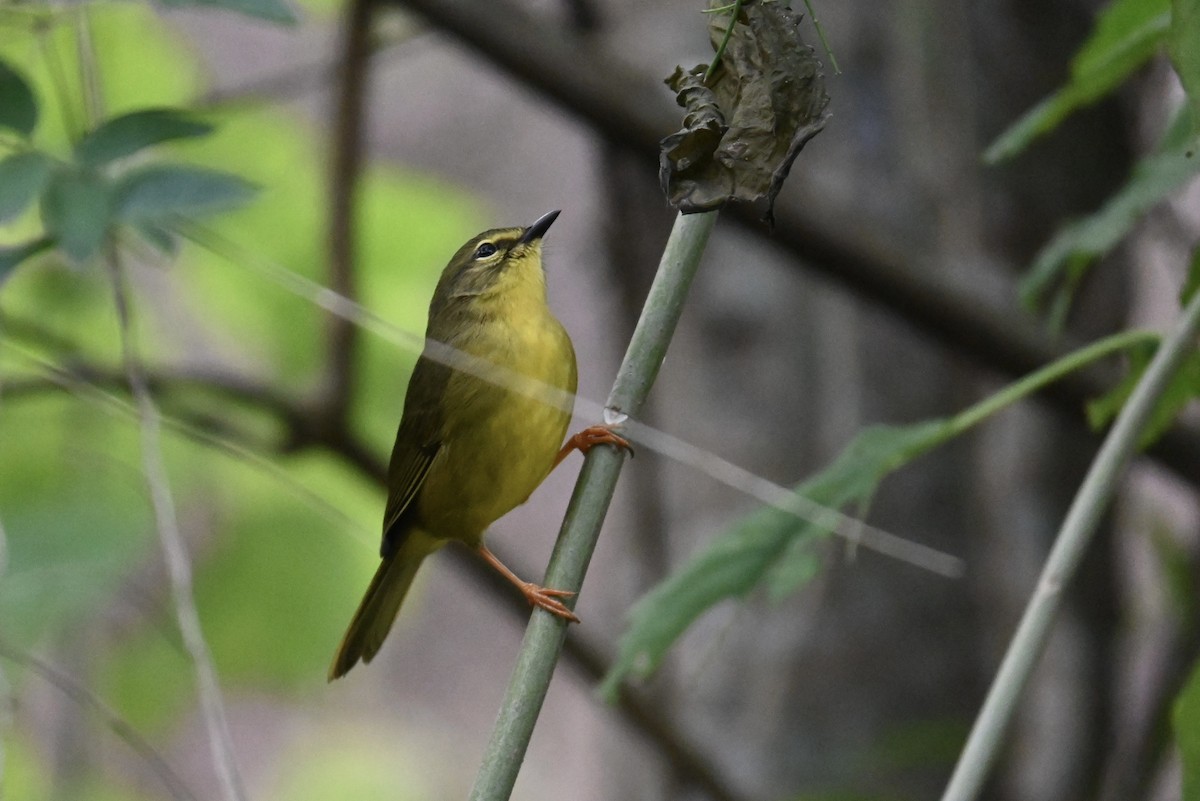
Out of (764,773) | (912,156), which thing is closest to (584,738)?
(764,773)

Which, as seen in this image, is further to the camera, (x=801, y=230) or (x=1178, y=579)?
(x=1178, y=579)

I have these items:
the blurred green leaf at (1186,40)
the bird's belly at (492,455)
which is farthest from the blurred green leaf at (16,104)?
the blurred green leaf at (1186,40)

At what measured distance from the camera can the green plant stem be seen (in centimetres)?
136

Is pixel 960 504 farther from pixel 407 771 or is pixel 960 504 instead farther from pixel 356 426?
pixel 407 771

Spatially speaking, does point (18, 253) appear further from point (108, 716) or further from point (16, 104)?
point (108, 716)

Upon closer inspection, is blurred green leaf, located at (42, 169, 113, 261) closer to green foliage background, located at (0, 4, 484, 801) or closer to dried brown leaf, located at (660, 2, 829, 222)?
dried brown leaf, located at (660, 2, 829, 222)

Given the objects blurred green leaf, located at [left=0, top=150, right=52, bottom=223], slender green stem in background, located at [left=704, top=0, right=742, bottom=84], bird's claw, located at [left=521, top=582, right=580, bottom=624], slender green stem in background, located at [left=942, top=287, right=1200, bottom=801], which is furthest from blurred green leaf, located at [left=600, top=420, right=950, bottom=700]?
blurred green leaf, located at [left=0, top=150, right=52, bottom=223]

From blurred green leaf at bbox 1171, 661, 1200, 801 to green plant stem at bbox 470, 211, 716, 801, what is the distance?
78 cm

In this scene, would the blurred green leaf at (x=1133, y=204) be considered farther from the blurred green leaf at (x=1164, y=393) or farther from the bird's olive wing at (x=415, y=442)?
the bird's olive wing at (x=415, y=442)

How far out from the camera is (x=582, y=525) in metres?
1.48

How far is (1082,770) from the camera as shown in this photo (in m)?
3.68

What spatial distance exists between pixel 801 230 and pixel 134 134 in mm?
1630

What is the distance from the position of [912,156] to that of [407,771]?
3.90 meters

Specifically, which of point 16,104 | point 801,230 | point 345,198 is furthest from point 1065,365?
point 345,198
